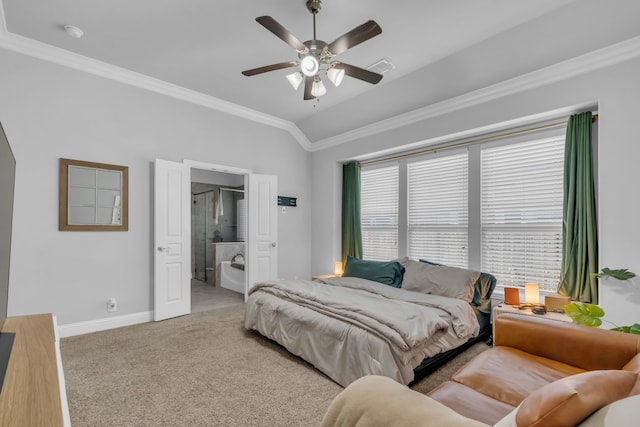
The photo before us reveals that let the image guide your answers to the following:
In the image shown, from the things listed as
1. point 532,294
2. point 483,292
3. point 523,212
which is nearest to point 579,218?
point 523,212

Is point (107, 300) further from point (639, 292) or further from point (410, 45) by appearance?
point (639, 292)

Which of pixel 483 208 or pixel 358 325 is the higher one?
pixel 483 208

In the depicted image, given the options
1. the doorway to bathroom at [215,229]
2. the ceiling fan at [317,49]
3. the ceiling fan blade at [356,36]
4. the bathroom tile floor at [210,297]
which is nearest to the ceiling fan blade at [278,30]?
the ceiling fan at [317,49]

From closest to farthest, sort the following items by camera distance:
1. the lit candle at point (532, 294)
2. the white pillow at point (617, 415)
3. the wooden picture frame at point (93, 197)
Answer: the white pillow at point (617, 415) → the lit candle at point (532, 294) → the wooden picture frame at point (93, 197)

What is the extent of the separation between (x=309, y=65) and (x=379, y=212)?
3.08 metres

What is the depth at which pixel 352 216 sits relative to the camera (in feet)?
17.3

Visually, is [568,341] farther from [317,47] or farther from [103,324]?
→ [103,324]

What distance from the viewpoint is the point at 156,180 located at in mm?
3896

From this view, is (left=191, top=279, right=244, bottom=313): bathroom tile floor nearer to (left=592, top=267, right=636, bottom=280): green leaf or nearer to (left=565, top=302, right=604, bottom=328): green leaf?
(left=565, top=302, right=604, bottom=328): green leaf

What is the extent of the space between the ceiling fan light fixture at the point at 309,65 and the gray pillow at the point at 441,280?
8.25ft

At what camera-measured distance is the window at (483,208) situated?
3.34 meters

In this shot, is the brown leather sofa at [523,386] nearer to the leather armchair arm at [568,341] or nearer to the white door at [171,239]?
the leather armchair arm at [568,341]

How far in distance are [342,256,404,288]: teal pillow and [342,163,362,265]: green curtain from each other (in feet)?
3.04

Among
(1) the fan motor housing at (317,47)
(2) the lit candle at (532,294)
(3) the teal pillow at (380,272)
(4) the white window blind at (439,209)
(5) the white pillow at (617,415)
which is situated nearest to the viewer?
(5) the white pillow at (617,415)
